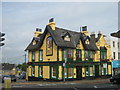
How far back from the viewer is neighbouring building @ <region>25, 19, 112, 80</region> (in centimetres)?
2564

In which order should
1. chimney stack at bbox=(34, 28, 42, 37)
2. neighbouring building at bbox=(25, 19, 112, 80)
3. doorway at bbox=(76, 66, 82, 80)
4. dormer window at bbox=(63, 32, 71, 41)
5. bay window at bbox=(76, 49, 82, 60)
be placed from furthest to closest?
1. chimney stack at bbox=(34, 28, 42, 37)
2. bay window at bbox=(76, 49, 82, 60)
3. doorway at bbox=(76, 66, 82, 80)
4. dormer window at bbox=(63, 32, 71, 41)
5. neighbouring building at bbox=(25, 19, 112, 80)

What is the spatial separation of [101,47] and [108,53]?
89.2 inches

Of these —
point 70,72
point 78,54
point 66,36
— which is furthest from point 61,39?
point 70,72

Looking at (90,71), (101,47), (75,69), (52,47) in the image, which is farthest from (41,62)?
(101,47)

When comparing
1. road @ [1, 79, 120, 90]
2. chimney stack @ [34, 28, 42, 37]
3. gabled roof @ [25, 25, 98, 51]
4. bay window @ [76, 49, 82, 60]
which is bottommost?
road @ [1, 79, 120, 90]

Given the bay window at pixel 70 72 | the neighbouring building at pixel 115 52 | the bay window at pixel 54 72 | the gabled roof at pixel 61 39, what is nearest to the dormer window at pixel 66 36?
the gabled roof at pixel 61 39

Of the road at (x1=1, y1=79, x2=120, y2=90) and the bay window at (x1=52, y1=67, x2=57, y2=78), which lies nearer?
the road at (x1=1, y1=79, x2=120, y2=90)

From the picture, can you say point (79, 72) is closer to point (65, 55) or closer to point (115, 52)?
point (65, 55)

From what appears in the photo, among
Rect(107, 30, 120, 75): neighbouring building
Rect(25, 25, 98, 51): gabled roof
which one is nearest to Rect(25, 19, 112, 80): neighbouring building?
Rect(25, 25, 98, 51): gabled roof

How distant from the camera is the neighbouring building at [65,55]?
25.6 meters

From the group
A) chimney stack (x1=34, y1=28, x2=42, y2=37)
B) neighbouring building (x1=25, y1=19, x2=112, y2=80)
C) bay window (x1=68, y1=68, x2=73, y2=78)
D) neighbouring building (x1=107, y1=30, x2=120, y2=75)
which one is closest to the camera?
neighbouring building (x1=25, y1=19, x2=112, y2=80)

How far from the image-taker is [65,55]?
2605 cm

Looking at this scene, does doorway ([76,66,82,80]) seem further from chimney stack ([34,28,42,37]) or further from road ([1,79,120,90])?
chimney stack ([34,28,42,37])

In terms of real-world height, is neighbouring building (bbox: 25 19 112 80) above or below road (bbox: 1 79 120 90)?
above
